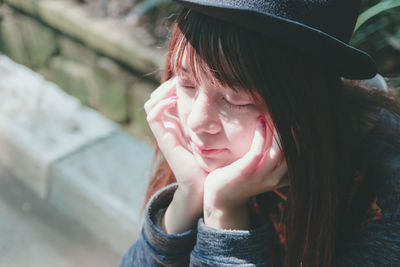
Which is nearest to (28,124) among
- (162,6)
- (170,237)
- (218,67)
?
(162,6)

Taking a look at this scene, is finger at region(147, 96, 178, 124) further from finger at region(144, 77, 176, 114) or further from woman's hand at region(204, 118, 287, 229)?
woman's hand at region(204, 118, 287, 229)

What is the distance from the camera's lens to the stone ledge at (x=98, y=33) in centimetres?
316

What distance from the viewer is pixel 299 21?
1.05 meters

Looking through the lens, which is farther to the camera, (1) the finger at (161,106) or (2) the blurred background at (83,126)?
(2) the blurred background at (83,126)

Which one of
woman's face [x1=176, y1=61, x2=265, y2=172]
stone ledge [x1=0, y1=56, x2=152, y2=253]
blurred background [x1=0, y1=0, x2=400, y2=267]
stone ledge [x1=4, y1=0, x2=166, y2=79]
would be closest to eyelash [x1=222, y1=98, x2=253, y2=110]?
woman's face [x1=176, y1=61, x2=265, y2=172]

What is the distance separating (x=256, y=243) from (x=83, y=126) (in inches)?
80.8

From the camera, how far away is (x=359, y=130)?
4.48ft

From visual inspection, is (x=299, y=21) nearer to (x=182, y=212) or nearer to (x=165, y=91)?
(x=165, y=91)

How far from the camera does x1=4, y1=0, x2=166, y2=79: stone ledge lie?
10.4ft

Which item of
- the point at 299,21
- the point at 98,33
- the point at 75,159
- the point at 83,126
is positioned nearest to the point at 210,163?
the point at 299,21

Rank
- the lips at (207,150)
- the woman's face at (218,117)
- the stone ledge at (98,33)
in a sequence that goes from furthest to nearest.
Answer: the stone ledge at (98,33) < the lips at (207,150) < the woman's face at (218,117)

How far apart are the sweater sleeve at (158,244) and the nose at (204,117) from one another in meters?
0.40

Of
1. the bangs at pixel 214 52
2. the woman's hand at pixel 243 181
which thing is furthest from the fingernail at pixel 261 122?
the bangs at pixel 214 52

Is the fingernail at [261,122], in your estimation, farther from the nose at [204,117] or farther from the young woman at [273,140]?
the nose at [204,117]
